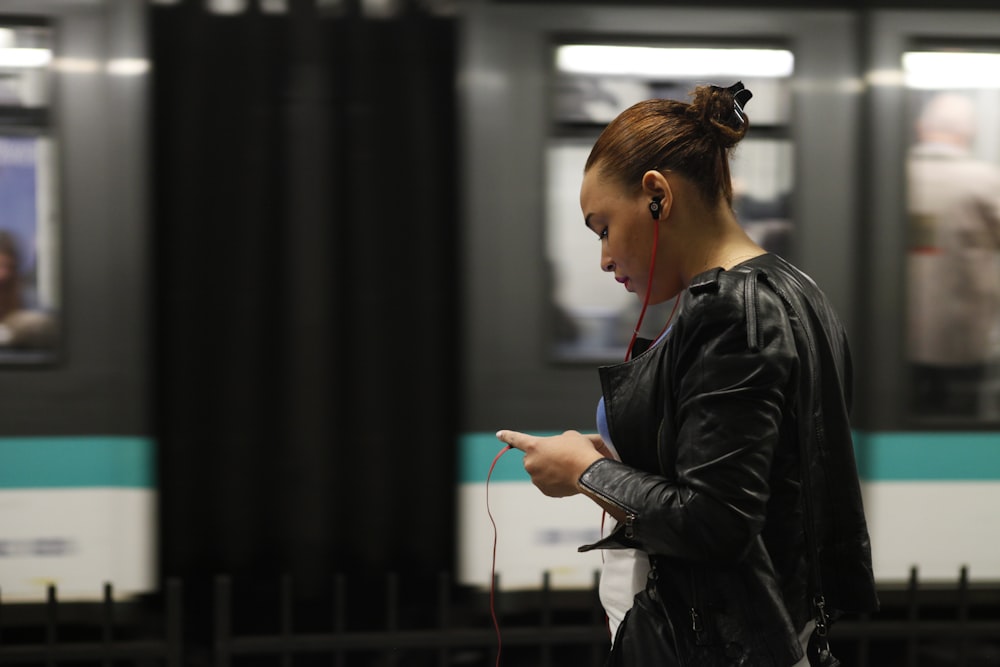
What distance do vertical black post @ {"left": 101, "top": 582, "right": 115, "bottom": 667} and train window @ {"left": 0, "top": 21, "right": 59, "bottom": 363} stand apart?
0.97 metres

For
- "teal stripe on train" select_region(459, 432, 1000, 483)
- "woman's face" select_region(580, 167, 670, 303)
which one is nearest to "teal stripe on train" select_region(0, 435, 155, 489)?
"woman's face" select_region(580, 167, 670, 303)

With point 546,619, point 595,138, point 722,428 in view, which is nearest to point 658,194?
point 722,428

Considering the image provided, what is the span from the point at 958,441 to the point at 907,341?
479mm

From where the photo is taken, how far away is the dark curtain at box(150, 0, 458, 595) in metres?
4.00

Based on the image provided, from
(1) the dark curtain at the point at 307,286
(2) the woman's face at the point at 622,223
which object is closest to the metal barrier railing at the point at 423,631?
(1) the dark curtain at the point at 307,286

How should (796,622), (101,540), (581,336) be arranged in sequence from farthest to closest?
1. (581,336)
2. (101,540)
3. (796,622)

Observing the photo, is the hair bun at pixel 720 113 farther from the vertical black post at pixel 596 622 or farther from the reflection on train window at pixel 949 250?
the reflection on train window at pixel 949 250

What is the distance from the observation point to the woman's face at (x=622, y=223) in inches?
60.3

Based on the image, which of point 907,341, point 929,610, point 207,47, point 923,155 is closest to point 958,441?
point 907,341

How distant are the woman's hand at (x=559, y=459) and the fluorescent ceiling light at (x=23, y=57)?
10.7 feet

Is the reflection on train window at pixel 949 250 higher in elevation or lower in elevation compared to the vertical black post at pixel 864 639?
higher

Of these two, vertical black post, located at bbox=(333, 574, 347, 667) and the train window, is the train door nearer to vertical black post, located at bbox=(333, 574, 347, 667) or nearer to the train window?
vertical black post, located at bbox=(333, 574, 347, 667)

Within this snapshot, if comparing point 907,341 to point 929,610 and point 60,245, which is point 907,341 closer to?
point 929,610

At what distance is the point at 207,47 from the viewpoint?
13.3ft
